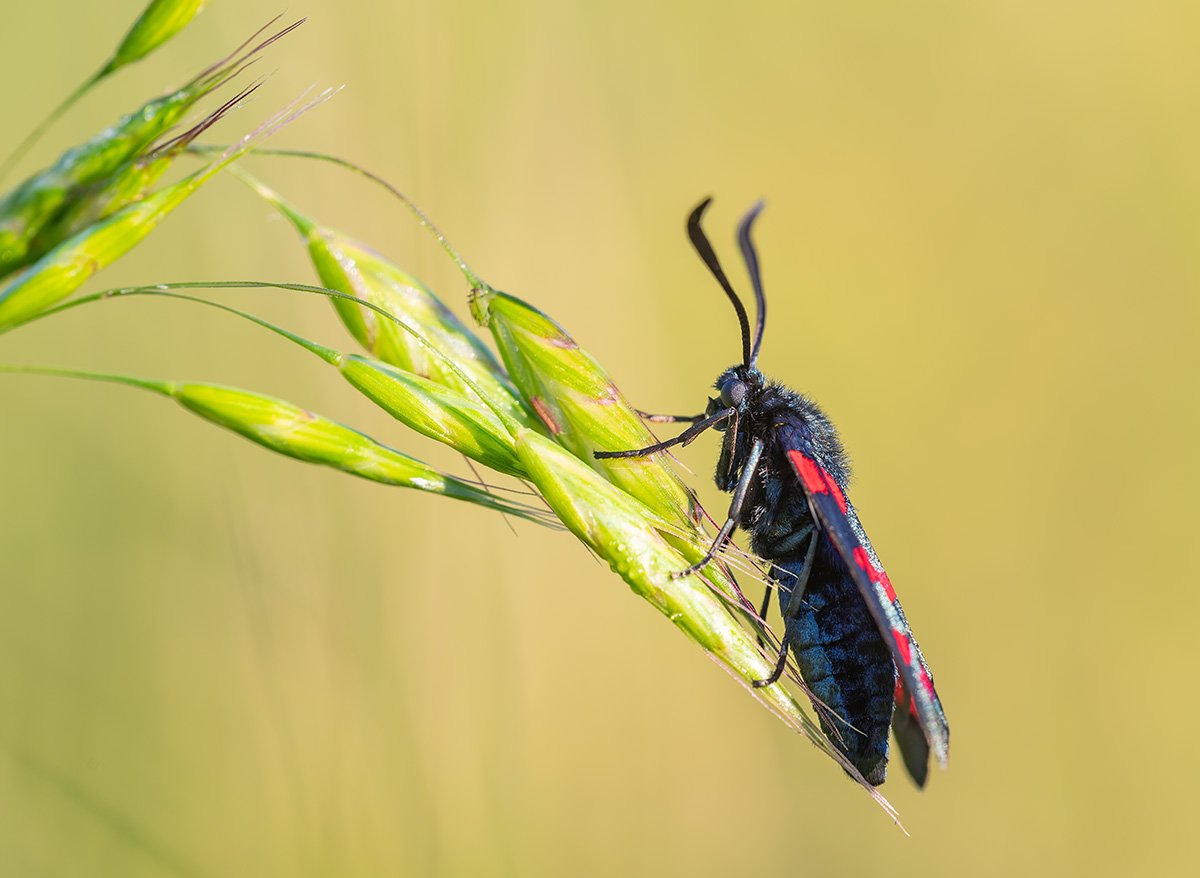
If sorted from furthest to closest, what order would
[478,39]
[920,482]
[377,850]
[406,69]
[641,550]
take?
[920,482] → [478,39] → [406,69] → [377,850] → [641,550]

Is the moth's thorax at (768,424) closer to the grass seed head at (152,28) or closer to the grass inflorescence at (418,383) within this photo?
the grass inflorescence at (418,383)

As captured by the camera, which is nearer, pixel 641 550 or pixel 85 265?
pixel 85 265

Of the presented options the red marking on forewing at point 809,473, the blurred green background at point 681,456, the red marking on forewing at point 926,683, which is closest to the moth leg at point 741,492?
the red marking on forewing at point 809,473

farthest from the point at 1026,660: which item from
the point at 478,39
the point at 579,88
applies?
the point at 478,39

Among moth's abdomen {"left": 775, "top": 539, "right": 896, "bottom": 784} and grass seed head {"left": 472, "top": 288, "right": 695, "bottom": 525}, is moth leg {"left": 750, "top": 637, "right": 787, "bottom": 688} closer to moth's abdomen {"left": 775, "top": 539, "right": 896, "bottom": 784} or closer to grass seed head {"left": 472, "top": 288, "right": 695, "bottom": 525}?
moth's abdomen {"left": 775, "top": 539, "right": 896, "bottom": 784}

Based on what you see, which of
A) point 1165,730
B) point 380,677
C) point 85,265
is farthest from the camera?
point 1165,730

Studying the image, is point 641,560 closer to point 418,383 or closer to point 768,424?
point 418,383

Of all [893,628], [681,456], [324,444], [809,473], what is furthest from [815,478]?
[681,456]

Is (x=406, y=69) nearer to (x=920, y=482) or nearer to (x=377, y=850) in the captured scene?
(x=377, y=850)
